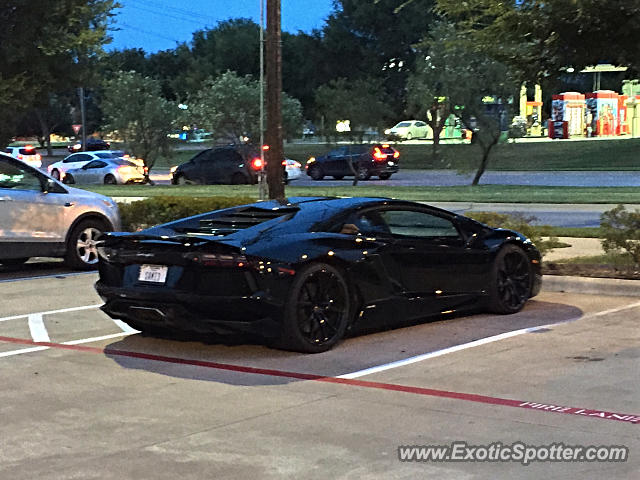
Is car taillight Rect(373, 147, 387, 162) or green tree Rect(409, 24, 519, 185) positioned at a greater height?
green tree Rect(409, 24, 519, 185)

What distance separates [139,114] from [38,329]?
97.5 feet

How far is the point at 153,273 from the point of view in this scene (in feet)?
27.9

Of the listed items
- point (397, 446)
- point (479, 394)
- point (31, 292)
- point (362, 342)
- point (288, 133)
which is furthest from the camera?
point (288, 133)

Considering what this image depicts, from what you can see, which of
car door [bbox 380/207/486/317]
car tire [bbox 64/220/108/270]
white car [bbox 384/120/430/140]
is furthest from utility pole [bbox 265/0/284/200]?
white car [bbox 384/120/430/140]

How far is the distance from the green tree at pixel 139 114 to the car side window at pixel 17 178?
24964mm

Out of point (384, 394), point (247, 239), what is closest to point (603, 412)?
point (384, 394)

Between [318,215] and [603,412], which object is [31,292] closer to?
[318,215]

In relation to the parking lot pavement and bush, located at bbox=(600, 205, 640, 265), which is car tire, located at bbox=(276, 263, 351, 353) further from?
bush, located at bbox=(600, 205, 640, 265)

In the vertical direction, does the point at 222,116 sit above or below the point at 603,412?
above

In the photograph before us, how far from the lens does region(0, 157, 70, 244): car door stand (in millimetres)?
13398

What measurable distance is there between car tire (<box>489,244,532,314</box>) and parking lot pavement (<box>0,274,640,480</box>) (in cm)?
18

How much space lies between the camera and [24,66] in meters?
20.7

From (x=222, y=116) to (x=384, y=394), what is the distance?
31670 millimetres

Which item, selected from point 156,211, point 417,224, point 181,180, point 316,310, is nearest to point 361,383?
point 316,310
